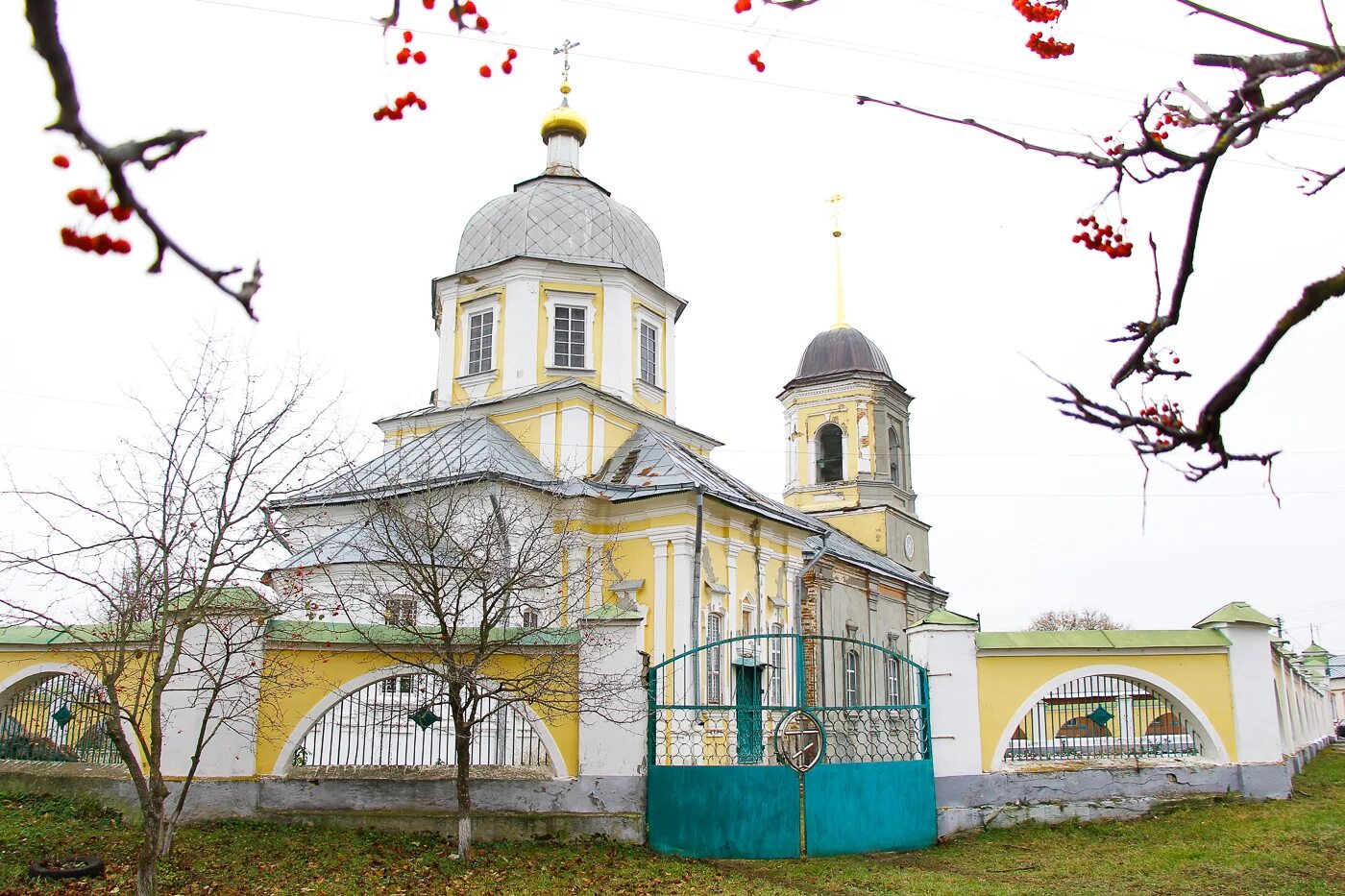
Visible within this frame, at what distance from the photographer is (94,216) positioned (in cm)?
232

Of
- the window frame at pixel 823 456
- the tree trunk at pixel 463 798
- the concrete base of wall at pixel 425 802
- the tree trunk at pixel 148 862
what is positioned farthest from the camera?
the window frame at pixel 823 456

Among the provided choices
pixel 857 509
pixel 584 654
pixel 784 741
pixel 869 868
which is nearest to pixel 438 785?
pixel 584 654

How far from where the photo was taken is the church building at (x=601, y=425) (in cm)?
1806

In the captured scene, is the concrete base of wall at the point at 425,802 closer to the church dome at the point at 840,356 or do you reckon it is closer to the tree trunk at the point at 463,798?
the tree trunk at the point at 463,798

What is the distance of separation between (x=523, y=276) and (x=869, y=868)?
14369 mm

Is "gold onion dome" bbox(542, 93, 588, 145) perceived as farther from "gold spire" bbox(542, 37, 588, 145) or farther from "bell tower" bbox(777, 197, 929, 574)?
"bell tower" bbox(777, 197, 929, 574)

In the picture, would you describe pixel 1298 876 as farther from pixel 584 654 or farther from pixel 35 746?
pixel 35 746

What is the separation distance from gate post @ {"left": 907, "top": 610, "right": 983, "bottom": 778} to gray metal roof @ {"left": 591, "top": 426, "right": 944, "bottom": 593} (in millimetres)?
6986

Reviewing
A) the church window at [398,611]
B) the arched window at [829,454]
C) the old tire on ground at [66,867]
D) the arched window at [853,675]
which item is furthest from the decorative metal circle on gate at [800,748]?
the arched window at [829,454]

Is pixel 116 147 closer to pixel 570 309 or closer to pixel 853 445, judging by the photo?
pixel 570 309

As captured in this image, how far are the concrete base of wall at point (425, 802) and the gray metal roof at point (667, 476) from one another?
839cm

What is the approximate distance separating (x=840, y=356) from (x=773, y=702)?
14610 mm

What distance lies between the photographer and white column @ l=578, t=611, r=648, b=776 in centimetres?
993

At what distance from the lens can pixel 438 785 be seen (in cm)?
980
